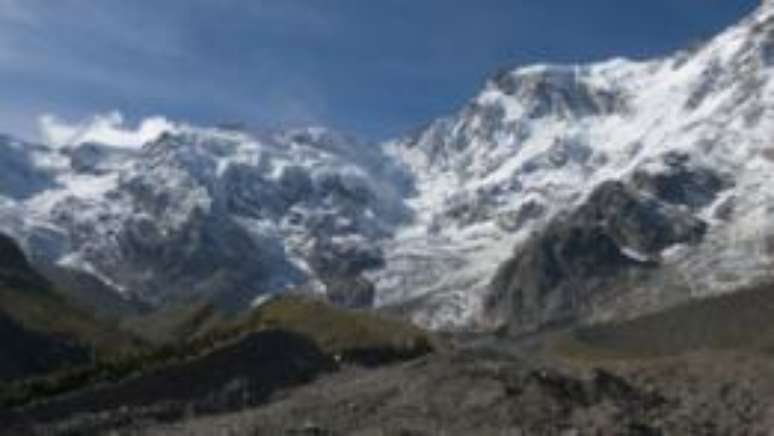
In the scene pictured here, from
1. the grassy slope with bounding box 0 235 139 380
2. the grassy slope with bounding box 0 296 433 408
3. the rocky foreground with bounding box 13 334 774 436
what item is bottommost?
the rocky foreground with bounding box 13 334 774 436

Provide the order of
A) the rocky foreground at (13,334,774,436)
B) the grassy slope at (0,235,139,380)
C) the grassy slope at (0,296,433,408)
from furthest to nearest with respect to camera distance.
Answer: the grassy slope at (0,235,139,380) < the grassy slope at (0,296,433,408) < the rocky foreground at (13,334,774,436)

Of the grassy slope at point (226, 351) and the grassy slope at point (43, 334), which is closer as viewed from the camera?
the grassy slope at point (226, 351)

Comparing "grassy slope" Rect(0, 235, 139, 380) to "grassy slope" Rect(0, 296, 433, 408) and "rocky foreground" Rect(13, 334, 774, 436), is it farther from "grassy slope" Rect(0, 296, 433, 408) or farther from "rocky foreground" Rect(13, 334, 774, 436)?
"rocky foreground" Rect(13, 334, 774, 436)

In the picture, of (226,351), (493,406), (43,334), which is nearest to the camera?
(493,406)

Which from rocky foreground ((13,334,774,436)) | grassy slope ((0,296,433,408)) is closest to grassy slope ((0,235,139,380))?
grassy slope ((0,296,433,408))

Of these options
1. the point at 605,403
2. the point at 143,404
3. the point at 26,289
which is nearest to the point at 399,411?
the point at 605,403

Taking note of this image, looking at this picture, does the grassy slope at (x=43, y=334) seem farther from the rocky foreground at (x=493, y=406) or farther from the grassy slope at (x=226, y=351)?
the rocky foreground at (x=493, y=406)

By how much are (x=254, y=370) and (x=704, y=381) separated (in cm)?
1835

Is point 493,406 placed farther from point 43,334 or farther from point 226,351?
point 43,334

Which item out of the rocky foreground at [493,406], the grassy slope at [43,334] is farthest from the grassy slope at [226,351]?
the grassy slope at [43,334]

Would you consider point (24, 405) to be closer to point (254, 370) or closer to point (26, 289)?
point (254, 370)

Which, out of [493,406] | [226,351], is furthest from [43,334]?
[493,406]

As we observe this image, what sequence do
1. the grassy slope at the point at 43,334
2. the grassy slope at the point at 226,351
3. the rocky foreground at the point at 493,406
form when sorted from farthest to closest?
the grassy slope at the point at 43,334
the grassy slope at the point at 226,351
the rocky foreground at the point at 493,406

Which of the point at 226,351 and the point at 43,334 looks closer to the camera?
the point at 226,351
